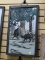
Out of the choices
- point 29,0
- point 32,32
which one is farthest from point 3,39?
point 29,0

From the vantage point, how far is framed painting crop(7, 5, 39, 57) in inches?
52.6

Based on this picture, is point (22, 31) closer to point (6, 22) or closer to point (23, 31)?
point (23, 31)

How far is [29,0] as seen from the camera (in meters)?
1.42

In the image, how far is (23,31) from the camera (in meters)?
1.37

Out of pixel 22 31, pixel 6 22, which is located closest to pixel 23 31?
pixel 22 31

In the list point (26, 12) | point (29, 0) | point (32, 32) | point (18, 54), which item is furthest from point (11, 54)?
point (29, 0)

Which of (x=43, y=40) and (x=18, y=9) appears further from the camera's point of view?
(x=18, y=9)

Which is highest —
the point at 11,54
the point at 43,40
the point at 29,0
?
the point at 29,0

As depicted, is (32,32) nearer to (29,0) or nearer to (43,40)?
(43,40)

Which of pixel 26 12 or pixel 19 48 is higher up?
pixel 26 12

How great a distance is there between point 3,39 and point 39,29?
1.21ft

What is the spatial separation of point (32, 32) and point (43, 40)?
128 mm

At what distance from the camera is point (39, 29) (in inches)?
→ 53.9

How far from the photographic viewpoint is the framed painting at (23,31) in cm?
134
